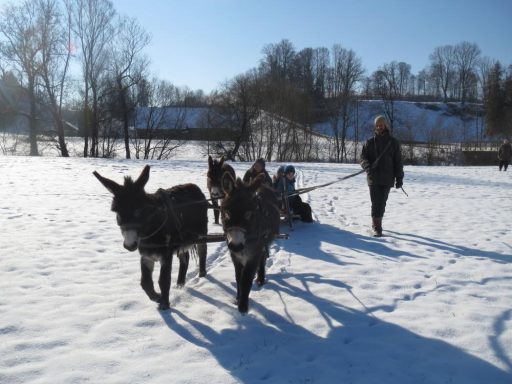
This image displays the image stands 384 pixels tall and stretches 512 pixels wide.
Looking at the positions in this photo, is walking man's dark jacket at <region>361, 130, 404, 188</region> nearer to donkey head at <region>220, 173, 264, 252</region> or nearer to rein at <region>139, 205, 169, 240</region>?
donkey head at <region>220, 173, 264, 252</region>

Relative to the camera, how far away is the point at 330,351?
4016mm

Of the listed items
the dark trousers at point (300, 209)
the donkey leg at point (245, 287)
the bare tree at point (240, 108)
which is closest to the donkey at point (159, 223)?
the donkey leg at point (245, 287)

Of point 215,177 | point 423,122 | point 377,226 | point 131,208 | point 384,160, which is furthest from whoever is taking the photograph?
point 423,122

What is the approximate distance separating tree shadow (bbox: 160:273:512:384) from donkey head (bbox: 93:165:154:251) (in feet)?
3.84

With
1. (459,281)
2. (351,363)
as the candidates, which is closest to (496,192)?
(459,281)

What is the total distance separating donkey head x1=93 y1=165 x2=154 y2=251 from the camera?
13.1ft

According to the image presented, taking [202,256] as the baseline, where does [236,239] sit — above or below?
above

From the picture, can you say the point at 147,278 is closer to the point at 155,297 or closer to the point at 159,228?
the point at 155,297

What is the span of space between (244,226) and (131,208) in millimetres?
1146

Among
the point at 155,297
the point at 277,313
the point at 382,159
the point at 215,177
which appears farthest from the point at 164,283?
the point at 382,159

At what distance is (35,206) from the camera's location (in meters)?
11.4

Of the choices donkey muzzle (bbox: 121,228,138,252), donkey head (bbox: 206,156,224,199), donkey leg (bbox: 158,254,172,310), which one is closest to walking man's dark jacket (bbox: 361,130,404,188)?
donkey head (bbox: 206,156,224,199)

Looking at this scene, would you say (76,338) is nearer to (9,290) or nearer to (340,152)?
(9,290)

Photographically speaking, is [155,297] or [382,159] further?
[382,159]
